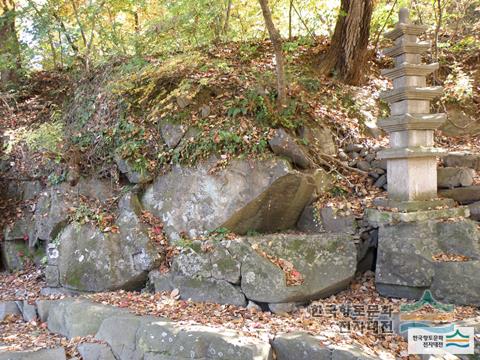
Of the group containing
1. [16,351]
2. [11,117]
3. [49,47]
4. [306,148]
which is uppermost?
[49,47]

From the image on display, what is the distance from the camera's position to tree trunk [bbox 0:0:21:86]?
375 inches

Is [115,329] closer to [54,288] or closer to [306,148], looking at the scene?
[54,288]

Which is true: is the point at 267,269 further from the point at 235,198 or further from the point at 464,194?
the point at 464,194

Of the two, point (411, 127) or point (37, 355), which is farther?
point (411, 127)

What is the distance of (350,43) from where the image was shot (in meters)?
8.84

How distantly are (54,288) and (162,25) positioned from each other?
6352 millimetres

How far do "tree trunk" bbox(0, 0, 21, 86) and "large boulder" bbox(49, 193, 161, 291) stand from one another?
4.91 m

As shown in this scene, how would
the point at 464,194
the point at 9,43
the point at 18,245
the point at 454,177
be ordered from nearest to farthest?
1. the point at 464,194
2. the point at 454,177
3. the point at 18,245
4. the point at 9,43

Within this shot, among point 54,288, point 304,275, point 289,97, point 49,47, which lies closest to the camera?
point 304,275

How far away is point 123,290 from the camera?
667 cm

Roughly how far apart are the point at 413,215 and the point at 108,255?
15.7ft

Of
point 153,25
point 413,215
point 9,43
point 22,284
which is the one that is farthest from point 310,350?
point 9,43

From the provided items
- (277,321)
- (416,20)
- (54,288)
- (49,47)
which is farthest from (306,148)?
(49,47)

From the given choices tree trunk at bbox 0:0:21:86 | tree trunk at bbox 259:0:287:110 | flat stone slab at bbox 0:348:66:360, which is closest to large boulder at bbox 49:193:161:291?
flat stone slab at bbox 0:348:66:360
